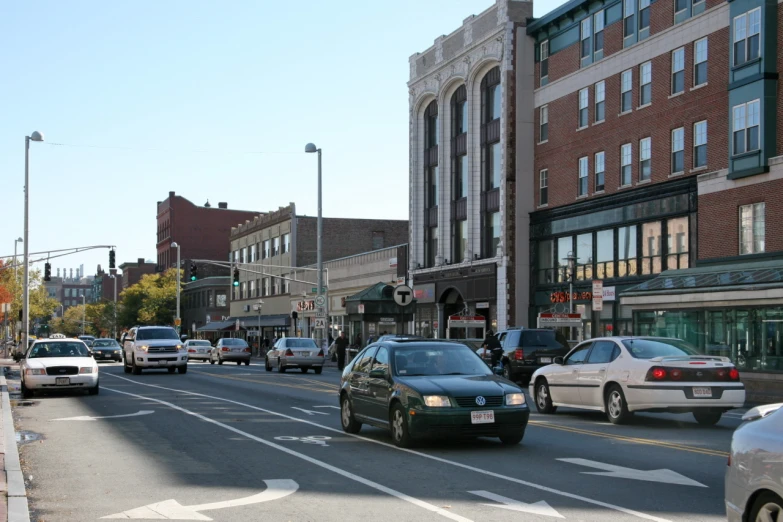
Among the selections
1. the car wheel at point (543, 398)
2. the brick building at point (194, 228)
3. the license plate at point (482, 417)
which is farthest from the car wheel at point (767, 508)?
the brick building at point (194, 228)

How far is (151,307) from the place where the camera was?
369 ft

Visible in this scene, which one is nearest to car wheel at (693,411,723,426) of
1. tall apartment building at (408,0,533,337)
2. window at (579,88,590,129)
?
window at (579,88,590,129)

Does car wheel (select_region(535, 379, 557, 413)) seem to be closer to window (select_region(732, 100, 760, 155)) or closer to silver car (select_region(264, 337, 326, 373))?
window (select_region(732, 100, 760, 155))

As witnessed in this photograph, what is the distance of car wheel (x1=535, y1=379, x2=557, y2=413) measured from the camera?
20.2m

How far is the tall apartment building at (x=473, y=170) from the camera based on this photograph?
50656 millimetres

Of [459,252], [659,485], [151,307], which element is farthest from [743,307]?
[151,307]

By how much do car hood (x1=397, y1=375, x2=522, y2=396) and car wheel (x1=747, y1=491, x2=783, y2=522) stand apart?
7.11 meters

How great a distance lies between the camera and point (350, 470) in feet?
39.6

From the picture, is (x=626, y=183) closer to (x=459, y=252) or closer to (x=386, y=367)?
(x=459, y=252)

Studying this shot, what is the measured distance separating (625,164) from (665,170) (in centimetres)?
303

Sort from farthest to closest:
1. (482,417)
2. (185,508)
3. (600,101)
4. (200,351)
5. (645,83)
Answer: (200,351) → (600,101) → (645,83) → (482,417) → (185,508)

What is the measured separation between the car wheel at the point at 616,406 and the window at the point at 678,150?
76.1 ft

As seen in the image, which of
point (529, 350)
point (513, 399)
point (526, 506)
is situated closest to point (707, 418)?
point (513, 399)

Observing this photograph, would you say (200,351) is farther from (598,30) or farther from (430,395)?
(430,395)
